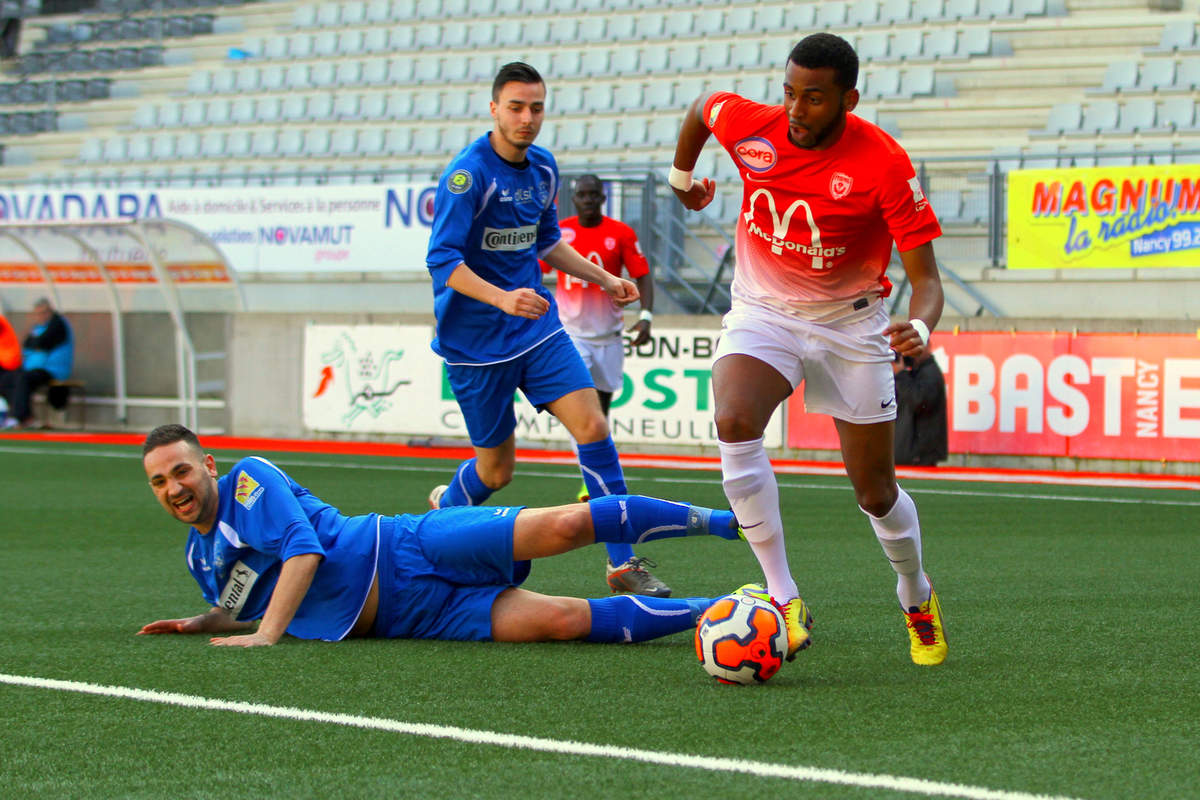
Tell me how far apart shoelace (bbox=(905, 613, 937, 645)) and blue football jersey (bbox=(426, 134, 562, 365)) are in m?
2.54

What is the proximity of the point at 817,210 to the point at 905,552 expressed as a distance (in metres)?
1.15

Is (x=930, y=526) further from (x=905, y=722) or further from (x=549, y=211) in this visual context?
(x=905, y=722)

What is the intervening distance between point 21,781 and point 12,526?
6.44 m

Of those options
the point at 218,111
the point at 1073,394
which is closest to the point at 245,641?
the point at 1073,394

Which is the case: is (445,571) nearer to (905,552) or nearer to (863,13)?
(905,552)

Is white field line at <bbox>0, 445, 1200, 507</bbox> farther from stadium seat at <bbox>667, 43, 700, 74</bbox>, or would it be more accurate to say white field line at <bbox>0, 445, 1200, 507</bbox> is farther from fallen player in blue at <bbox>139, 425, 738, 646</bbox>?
stadium seat at <bbox>667, 43, 700, 74</bbox>

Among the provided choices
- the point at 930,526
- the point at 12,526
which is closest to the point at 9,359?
the point at 12,526

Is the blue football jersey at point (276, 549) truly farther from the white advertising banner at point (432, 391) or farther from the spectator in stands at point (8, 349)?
the spectator in stands at point (8, 349)

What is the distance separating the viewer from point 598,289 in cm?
1118

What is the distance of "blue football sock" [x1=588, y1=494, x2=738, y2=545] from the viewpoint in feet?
16.7

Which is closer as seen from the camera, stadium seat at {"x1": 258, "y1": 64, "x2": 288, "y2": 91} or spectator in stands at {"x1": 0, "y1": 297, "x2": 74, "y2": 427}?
spectator in stands at {"x1": 0, "y1": 297, "x2": 74, "y2": 427}

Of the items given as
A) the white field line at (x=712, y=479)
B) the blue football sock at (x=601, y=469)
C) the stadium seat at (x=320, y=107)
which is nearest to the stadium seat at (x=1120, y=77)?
the white field line at (x=712, y=479)

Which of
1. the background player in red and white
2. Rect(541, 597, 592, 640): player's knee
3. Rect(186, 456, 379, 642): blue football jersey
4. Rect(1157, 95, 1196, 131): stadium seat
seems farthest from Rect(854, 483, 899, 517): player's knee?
Rect(1157, 95, 1196, 131): stadium seat

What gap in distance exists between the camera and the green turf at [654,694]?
354 centimetres
